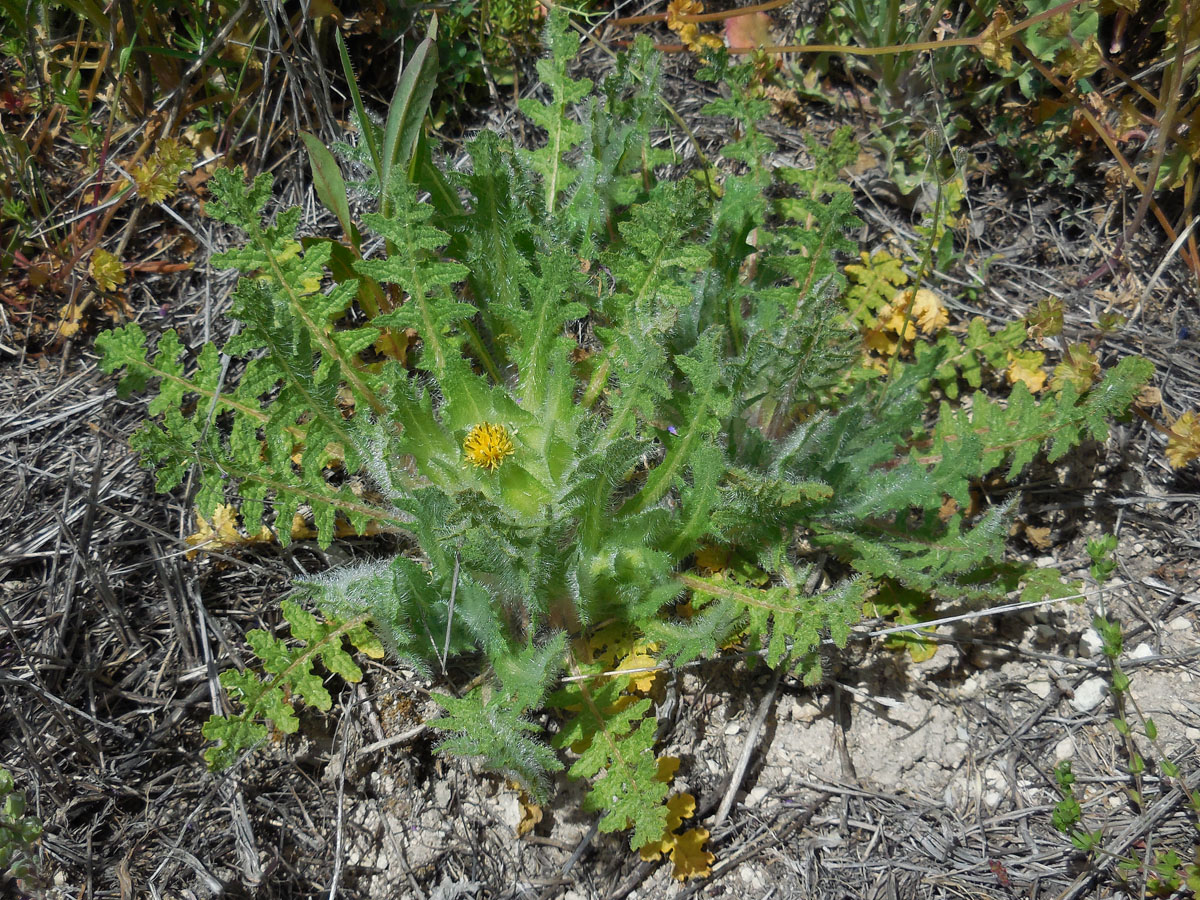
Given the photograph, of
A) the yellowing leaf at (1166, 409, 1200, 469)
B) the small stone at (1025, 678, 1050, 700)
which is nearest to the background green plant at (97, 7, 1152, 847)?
the yellowing leaf at (1166, 409, 1200, 469)

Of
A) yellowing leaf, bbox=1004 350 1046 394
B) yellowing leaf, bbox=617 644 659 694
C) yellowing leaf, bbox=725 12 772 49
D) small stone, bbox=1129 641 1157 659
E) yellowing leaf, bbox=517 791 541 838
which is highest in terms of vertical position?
yellowing leaf, bbox=725 12 772 49

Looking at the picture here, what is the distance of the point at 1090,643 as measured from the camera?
2695 millimetres

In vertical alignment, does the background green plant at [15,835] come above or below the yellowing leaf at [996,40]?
below

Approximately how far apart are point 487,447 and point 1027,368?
193cm

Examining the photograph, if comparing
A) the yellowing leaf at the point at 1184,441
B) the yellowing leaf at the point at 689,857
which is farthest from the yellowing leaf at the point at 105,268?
the yellowing leaf at the point at 1184,441

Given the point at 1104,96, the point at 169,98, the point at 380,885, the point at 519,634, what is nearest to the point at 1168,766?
the point at 519,634

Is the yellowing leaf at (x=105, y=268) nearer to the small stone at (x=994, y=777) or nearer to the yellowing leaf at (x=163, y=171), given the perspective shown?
the yellowing leaf at (x=163, y=171)

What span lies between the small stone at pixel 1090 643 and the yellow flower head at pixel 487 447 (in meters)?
1.92

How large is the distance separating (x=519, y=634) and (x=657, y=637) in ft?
1.58

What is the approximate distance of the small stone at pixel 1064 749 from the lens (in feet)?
8.34

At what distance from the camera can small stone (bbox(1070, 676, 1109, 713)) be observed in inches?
102

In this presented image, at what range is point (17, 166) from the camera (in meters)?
3.05

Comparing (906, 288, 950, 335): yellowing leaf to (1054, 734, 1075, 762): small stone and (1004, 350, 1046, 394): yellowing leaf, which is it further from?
(1054, 734, 1075, 762): small stone

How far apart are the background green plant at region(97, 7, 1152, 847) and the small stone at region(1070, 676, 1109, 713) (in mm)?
445
